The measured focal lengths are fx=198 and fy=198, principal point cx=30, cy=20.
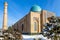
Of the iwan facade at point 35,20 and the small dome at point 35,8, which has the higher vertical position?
the small dome at point 35,8

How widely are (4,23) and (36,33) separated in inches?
288

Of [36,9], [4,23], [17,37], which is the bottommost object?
[17,37]

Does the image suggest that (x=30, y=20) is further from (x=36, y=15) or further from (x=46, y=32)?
(x=46, y=32)

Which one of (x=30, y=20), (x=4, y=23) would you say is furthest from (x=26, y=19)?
(x=4, y=23)

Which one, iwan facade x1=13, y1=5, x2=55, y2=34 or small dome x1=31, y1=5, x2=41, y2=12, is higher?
small dome x1=31, y1=5, x2=41, y2=12

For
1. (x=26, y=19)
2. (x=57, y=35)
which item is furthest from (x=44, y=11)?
(x=57, y=35)

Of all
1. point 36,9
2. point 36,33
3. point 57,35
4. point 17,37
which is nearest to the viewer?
point 57,35

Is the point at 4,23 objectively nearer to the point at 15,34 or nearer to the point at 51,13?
the point at 51,13

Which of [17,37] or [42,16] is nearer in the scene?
[17,37]

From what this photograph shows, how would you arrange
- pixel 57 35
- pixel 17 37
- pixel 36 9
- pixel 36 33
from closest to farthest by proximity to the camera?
pixel 57 35 < pixel 17 37 < pixel 36 33 < pixel 36 9

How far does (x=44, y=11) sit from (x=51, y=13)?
1.75 m

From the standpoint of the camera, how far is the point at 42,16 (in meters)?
41.6

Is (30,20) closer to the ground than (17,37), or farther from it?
farther from it

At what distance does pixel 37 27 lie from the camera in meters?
41.4
